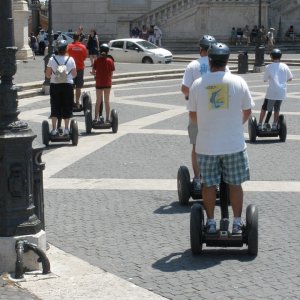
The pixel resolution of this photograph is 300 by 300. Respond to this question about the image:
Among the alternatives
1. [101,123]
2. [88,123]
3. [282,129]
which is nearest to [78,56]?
[101,123]

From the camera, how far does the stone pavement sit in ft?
23.3

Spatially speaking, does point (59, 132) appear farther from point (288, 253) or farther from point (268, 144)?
point (288, 253)

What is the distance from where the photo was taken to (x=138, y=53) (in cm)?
4128

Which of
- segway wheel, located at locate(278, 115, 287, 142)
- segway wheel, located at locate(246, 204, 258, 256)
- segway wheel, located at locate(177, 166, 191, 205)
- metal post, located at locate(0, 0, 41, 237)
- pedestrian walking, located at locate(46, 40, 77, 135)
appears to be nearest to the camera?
metal post, located at locate(0, 0, 41, 237)

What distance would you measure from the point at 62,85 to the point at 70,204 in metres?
5.03

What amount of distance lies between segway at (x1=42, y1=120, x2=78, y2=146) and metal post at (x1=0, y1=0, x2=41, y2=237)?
23.3ft

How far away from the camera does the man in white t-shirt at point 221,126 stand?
25.4ft

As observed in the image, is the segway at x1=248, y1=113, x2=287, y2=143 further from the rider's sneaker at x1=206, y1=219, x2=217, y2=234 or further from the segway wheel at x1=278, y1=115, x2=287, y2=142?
the rider's sneaker at x1=206, y1=219, x2=217, y2=234

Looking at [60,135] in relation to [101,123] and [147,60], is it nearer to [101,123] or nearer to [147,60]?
[101,123]

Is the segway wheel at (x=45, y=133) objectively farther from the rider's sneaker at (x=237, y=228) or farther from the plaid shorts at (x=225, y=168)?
the rider's sneaker at (x=237, y=228)

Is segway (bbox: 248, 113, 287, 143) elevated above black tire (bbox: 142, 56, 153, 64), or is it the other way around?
segway (bbox: 248, 113, 287, 143)

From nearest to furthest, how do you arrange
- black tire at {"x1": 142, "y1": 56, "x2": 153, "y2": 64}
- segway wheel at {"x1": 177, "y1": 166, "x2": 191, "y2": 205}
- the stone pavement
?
1. the stone pavement
2. segway wheel at {"x1": 177, "y1": 166, "x2": 191, "y2": 205}
3. black tire at {"x1": 142, "y1": 56, "x2": 153, "y2": 64}

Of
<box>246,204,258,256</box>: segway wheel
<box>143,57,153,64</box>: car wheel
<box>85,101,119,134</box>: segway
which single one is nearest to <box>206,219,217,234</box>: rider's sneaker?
<box>246,204,258,256</box>: segway wheel

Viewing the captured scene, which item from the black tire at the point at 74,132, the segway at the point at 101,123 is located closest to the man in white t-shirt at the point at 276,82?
the segway at the point at 101,123
